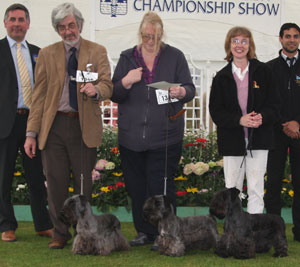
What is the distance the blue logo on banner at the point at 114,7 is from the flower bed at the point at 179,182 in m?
3.63

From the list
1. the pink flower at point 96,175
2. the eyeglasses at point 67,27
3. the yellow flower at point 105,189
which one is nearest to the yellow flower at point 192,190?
the yellow flower at point 105,189

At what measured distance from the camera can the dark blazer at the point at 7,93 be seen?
4.88 m

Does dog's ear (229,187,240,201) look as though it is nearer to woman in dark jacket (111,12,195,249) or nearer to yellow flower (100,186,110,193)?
woman in dark jacket (111,12,195,249)

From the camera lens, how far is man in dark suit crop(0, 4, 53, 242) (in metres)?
4.90

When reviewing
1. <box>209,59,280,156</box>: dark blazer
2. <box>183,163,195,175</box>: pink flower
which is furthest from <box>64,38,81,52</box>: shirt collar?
<box>183,163,195,175</box>: pink flower

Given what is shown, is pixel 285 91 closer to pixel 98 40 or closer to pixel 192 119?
pixel 192 119

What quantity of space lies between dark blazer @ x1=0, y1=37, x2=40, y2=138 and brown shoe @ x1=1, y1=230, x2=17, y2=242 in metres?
0.84

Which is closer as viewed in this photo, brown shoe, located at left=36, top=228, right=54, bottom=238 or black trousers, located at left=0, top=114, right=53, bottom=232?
black trousers, located at left=0, top=114, right=53, bottom=232

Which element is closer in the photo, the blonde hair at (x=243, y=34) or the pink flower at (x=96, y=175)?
the blonde hair at (x=243, y=34)

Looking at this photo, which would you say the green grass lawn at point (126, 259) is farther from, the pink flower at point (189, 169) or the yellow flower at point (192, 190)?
the pink flower at point (189, 169)

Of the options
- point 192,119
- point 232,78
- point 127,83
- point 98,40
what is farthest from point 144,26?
point 98,40

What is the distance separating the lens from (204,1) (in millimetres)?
9609

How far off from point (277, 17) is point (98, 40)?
3.06m

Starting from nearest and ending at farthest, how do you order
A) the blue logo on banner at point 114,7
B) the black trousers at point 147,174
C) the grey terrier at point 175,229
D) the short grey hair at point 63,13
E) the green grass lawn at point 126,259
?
1. the green grass lawn at point 126,259
2. the grey terrier at point 175,229
3. the short grey hair at point 63,13
4. the black trousers at point 147,174
5. the blue logo on banner at point 114,7
